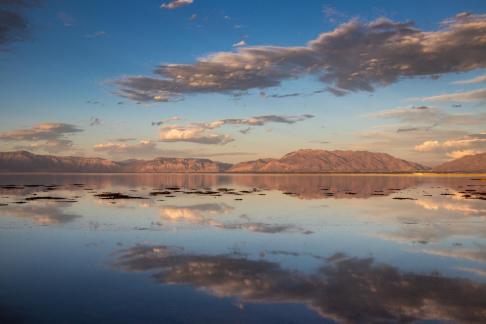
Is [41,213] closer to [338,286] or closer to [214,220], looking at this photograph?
[214,220]

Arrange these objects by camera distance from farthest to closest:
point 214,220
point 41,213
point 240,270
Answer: point 41,213 → point 214,220 → point 240,270

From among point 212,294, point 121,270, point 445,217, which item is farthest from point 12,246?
point 445,217

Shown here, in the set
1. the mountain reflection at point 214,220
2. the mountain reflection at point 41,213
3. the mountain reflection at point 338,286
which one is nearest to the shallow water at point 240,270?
the mountain reflection at point 338,286

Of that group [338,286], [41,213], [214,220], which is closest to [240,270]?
[338,286]

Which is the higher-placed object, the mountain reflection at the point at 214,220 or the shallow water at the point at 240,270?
the mountain reflection at the point at 214,220

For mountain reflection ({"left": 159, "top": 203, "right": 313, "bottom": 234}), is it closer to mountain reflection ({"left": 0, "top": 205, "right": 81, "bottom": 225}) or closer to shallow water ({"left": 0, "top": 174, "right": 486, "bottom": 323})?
shallow water ({"left": 0, "top": 174, "right": 486, "bottom": 323})

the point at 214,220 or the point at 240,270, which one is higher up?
the point at 214,220

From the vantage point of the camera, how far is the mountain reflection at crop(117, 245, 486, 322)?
484 inches

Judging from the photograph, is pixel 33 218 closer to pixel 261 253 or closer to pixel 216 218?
pixel 216 218

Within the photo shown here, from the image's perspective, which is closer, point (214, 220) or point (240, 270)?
point (240, 270)

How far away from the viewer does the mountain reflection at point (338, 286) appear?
484 inches

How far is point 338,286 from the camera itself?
14641 mm

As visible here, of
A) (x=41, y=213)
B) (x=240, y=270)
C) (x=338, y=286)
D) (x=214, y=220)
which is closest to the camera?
(x=338, y=286)

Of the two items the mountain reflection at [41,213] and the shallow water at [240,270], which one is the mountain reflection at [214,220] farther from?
the mountain reflection at [41,213]
